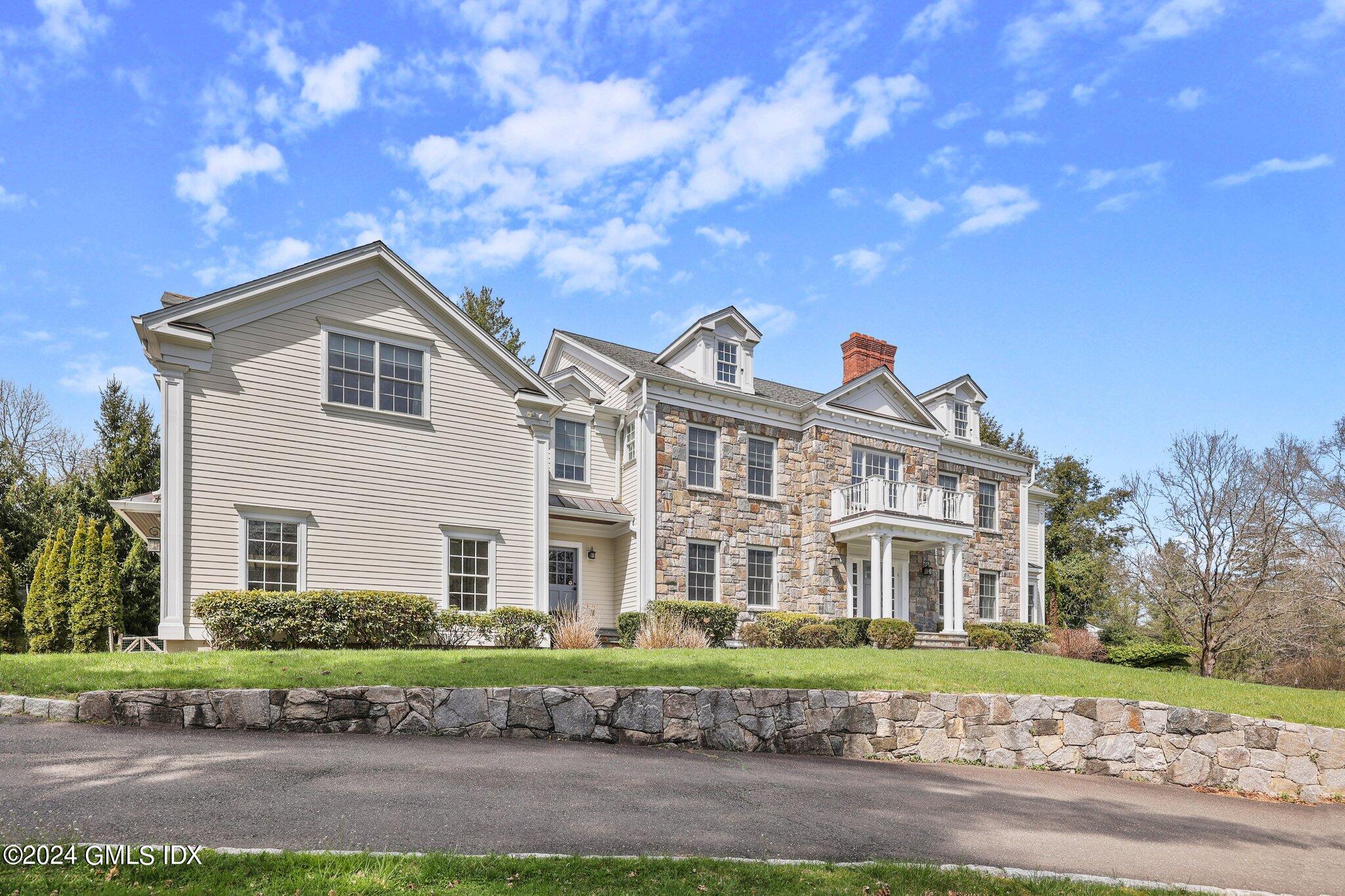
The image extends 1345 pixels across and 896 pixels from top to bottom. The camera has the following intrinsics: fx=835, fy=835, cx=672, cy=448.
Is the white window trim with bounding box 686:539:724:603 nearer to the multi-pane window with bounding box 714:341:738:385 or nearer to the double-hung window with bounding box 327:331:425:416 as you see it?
the multi-pane window with bounding box 714:341:738:385

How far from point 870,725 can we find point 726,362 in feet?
45.6

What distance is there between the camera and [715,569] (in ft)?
70.3

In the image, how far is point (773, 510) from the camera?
22703 millimetres

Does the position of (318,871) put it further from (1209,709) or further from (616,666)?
(1209,709)

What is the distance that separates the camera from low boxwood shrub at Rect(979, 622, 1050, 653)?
2546cm

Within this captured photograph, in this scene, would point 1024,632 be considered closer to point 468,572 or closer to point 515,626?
point 515,626

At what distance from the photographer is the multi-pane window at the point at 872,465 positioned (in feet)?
78.9

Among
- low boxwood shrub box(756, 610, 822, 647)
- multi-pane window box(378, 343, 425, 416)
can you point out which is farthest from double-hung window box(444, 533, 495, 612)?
low boxwood shrub box(756, 610, 822, 647)

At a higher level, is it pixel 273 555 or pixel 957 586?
pixel 273 555

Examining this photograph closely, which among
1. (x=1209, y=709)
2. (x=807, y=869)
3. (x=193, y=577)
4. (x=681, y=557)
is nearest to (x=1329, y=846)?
(x=1209, y=709)

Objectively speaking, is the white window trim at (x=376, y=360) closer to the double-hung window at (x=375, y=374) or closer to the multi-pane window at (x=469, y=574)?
the double-hung window at (x=375, y=374)

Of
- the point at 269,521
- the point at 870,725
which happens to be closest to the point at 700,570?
the point at 269,521

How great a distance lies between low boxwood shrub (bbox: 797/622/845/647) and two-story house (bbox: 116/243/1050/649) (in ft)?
6.23

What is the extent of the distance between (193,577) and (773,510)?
547 inches
